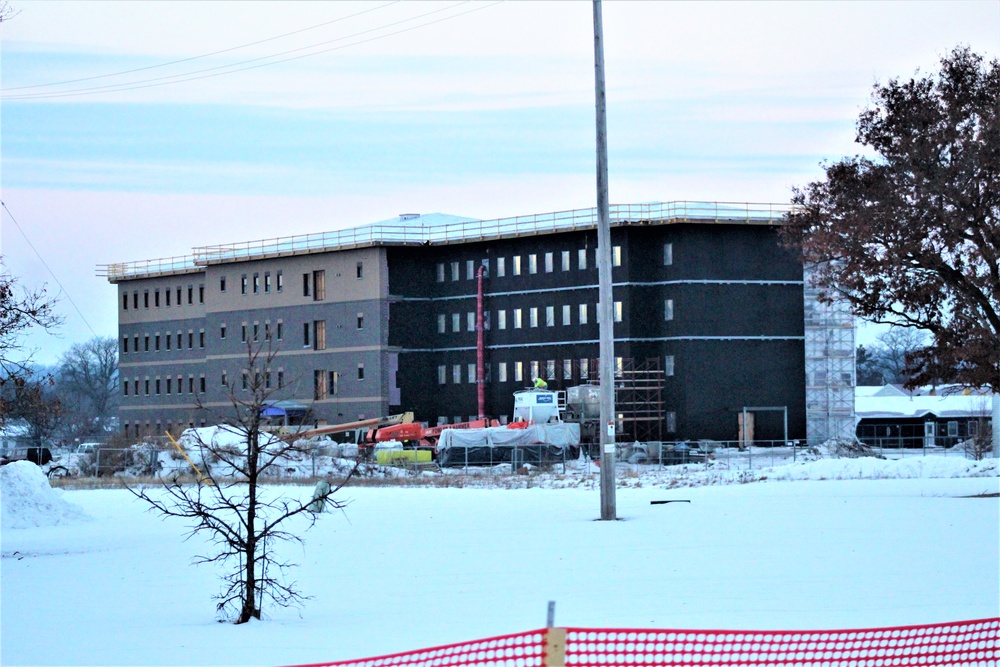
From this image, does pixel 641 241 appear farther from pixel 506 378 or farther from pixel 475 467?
pixel 475 467

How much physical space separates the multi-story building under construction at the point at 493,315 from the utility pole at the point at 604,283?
147 ft

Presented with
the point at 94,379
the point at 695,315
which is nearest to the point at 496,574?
the point at 695,315

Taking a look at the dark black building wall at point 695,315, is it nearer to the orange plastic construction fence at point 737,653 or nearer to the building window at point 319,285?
the building window at point 319,285

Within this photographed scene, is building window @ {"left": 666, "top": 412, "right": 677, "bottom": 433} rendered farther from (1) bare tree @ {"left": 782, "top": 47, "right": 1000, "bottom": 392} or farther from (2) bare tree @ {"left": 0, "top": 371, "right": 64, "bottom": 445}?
(2) bare tree @ {"left": 0, "top": 371, "right": 64, "bottom": 445}

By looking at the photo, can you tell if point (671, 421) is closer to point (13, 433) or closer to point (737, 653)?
point (13, 433)

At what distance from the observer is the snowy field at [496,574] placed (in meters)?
13.8

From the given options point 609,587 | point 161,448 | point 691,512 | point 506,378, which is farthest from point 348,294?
point 609,587

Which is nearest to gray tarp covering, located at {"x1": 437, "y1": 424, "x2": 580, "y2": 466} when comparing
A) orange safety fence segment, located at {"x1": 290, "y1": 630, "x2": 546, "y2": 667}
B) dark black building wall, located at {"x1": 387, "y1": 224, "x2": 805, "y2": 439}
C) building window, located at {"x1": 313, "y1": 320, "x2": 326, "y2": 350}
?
dark black building wall, located at {"x1": 387, "y1": 224, "x2": 805, "y2": 439}

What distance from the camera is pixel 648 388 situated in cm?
7762

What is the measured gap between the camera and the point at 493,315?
87.6 m

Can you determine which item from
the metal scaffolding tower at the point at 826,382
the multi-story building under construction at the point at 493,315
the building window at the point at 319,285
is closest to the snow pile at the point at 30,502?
the multi-story building under construction at the point at 493,315

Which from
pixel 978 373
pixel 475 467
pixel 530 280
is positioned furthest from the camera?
pixel 530 280

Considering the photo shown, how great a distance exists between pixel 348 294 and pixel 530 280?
1279 cm

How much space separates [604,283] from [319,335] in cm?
6606
